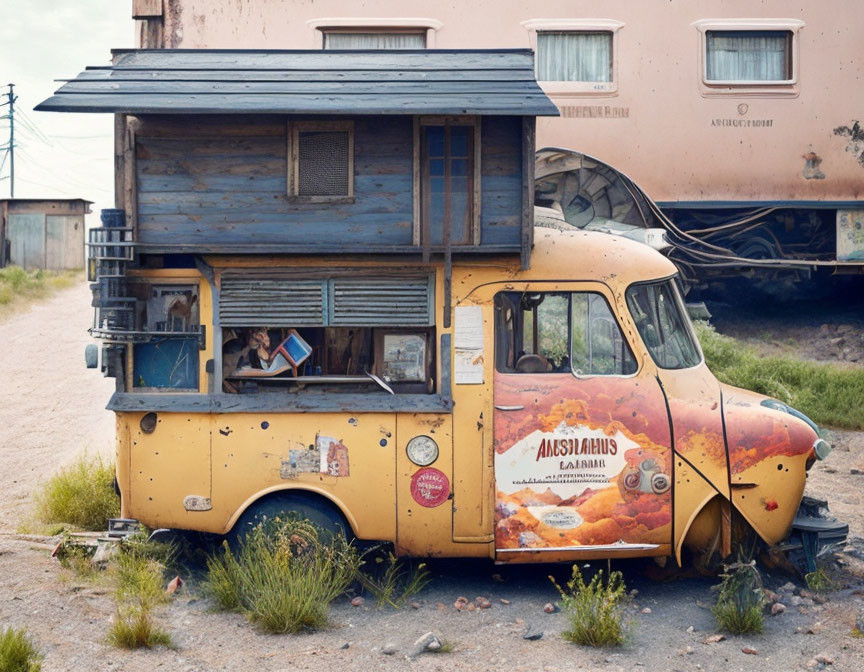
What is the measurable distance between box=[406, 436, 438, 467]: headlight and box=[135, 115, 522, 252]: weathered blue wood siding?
132 cm

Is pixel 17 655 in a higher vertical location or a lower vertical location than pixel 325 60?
lower

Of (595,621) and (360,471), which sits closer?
(595,621)

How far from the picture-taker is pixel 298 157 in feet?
21.7

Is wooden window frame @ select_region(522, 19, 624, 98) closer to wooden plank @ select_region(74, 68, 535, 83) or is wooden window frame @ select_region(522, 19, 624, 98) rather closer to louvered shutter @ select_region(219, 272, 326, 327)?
wooden plank @ select_region(74, 68, 535, 83)

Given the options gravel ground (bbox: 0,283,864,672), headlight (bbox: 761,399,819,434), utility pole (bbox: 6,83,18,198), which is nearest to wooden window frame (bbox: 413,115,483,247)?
headlight (bbox: 761,399,819,434)

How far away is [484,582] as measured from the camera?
22.9ft

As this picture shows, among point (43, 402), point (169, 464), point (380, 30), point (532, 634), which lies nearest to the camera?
point (532, 634)

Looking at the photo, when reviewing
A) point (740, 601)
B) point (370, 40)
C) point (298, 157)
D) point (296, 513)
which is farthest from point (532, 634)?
point (370, 40)

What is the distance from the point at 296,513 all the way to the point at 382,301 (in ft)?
5.00

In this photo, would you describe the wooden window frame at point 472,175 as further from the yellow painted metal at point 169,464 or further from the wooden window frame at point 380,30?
the wooden window frame at point 380,30

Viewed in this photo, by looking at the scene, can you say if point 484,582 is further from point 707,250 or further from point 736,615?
point 707,250

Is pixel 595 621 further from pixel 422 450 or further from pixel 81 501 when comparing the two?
pixel 81 501

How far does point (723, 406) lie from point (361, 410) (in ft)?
7.93

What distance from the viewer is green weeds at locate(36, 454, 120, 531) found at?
8398mm
